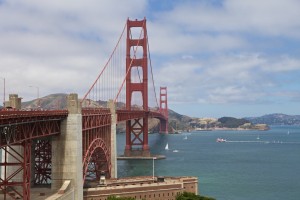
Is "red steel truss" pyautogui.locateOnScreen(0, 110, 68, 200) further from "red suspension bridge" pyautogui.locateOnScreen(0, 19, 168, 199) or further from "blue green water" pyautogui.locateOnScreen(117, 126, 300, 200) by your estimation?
"blue green water" pyautogui.locateOnScreen(117, 126, 300, 200)

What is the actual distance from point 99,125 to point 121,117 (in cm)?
2328

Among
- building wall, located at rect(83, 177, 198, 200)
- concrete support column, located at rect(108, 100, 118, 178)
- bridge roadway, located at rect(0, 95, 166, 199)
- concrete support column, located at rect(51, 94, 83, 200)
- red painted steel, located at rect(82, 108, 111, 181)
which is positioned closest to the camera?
bridge roadway, located at rect(0, 95, 166, 199)

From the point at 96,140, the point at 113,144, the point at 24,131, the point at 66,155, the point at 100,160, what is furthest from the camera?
the point at 113,144

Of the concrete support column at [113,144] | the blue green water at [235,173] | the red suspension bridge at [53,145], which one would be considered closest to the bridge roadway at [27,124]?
the red suspension bridge at [53,145]

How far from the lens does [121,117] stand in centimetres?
7675

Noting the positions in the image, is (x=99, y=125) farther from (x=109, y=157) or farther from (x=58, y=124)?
(x=58, y=124)

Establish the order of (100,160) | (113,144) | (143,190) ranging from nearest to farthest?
(143,190) < (100,160) < (113,144)

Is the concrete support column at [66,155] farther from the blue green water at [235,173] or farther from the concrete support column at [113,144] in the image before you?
the blue green water at [235,173]

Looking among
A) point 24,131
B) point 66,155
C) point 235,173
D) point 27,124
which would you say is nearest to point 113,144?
point 66,155

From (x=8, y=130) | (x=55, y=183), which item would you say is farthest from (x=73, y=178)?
(x=8, y=130)

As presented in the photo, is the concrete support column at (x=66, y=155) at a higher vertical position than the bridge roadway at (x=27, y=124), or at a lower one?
lower

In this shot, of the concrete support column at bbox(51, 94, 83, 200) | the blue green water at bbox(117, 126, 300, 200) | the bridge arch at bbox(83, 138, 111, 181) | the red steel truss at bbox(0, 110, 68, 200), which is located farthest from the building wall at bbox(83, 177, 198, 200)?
the red steel truss at bbox(0, 110, 68, 200)

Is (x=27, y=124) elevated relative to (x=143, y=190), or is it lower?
elevated

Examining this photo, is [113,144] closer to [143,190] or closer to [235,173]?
[143,190]
